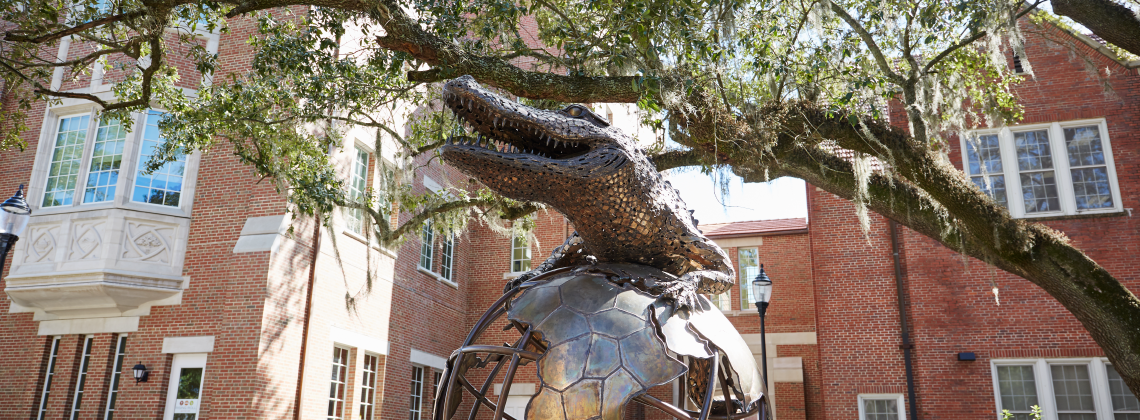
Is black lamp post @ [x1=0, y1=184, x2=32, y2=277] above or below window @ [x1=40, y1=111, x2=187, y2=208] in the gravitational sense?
below

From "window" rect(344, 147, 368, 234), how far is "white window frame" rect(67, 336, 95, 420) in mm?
4972

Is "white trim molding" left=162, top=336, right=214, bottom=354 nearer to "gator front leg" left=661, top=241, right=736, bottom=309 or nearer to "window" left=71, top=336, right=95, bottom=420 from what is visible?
"window" left=71, top=336, right=95, bottom=420

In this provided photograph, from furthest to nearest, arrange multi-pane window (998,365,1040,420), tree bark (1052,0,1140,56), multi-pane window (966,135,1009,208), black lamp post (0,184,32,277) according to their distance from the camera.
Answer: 1. multi-pane window (966,135,1009,208)
2. multi-pane window (998,365,1040,420)
3. black lamp post (0,184,32,277)
4. tree bark (1052,0,1140,56)

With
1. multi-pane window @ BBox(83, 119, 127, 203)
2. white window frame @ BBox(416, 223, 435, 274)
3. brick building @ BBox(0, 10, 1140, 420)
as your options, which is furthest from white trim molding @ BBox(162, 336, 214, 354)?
white window frame @ BBox(416, 223, 435, 274)

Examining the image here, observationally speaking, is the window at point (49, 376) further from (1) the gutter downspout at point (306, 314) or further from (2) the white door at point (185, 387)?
(1) the gutter downspout at point (306, 314)

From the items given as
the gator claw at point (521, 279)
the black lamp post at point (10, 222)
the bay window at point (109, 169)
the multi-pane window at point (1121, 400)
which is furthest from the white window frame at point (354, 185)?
the multi-pane window at point (1121, 400)

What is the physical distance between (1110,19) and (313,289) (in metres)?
12.4

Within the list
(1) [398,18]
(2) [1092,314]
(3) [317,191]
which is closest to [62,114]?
(3) [317,191]

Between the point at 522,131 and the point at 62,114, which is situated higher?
the point at 62,114

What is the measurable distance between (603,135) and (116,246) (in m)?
12.0

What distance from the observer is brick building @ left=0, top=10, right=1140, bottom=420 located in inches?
492

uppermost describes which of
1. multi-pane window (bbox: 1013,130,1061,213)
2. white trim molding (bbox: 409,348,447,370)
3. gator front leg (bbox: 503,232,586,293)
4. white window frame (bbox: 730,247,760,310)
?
multi-pane window (bbox: 1013,130,1061,213)

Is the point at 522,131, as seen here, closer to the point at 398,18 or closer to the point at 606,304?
the point at 606,304

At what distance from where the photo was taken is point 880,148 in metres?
8.01
